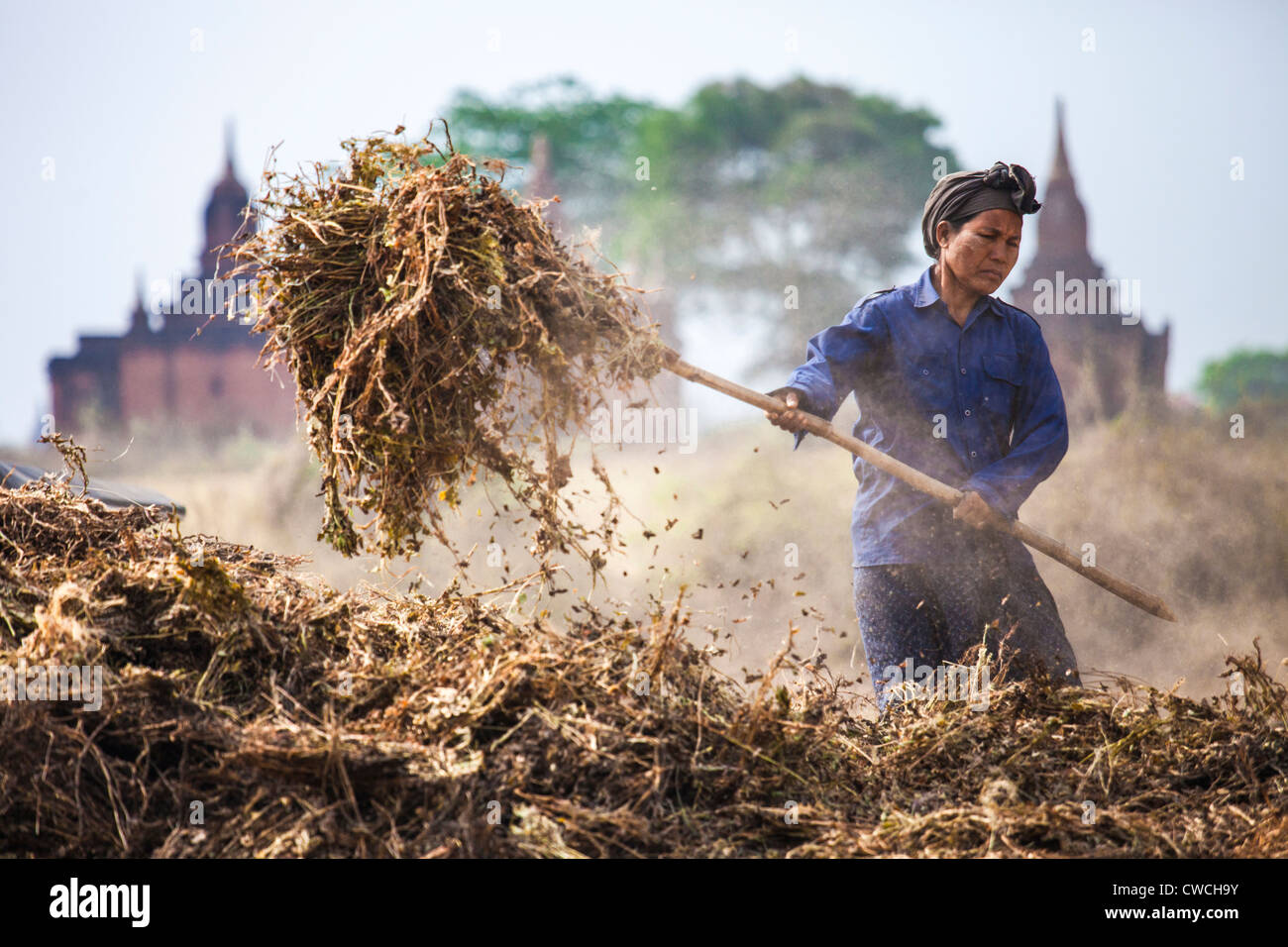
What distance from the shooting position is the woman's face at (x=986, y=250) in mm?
3773

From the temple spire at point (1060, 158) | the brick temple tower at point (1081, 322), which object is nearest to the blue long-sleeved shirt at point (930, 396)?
the brick temple tower at point (1081, 322)

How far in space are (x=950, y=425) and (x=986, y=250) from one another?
23.8 inches

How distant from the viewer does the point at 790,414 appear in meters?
3.59

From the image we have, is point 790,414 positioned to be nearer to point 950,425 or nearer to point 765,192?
point 950,425

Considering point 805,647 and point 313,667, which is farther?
point 805,647

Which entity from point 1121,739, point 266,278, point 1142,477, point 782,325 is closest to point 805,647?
point 1142,477

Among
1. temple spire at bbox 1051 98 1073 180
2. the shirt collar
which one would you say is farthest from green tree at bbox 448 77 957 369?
the shirt collar

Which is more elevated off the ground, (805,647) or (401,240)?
(401,240)

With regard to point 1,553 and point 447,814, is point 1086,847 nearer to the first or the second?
point 447,814

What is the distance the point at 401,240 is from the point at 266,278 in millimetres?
487

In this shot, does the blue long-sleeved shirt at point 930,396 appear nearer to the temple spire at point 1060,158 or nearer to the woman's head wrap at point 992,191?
the woman's head wrap at point 992,191

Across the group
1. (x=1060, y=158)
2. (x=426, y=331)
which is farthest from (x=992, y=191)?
(x=1060, y=158)

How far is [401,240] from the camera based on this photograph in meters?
3.15

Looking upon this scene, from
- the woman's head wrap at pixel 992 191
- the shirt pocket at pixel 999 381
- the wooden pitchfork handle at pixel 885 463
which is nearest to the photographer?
the wooden pitchfork handle at pixel 885 463
